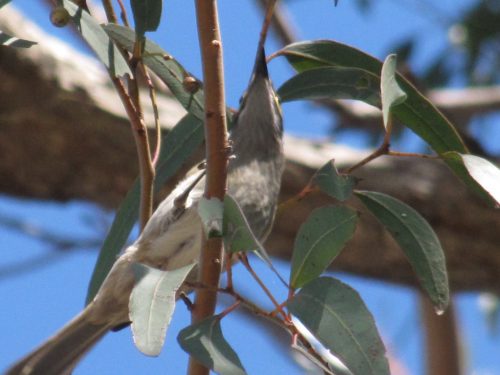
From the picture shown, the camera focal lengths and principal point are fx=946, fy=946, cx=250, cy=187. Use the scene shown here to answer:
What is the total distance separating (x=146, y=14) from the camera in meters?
1.64

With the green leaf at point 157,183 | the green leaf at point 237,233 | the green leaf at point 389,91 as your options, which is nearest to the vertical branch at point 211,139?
the green leaf at point 237,233

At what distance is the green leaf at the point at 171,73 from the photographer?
1709 mm

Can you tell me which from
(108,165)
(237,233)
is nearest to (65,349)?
(237,233)

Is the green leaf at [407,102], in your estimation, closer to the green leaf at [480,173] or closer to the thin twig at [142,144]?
the green leaf at [480,173]

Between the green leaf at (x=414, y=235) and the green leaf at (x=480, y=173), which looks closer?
the green leaf at (x=480, y=173)

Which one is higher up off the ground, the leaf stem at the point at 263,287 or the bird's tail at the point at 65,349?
the leaf stem at the point at 263,287

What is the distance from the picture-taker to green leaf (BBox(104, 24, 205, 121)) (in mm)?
1709

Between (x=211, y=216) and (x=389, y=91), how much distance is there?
37cm

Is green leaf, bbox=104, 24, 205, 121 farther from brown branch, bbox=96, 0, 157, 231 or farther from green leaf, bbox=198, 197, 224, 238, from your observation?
green leaf, bbox=198, 197, 224, 238

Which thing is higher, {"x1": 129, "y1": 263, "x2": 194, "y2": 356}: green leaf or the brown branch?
the brown branch

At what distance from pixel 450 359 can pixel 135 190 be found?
2.77 meters

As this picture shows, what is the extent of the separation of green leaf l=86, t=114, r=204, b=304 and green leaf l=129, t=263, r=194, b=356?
0.34m

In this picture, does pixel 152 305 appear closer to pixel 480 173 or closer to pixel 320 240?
pixel 320 240

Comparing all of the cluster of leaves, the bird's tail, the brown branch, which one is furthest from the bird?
the brown branch
